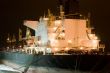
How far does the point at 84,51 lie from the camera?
31594 millimetres

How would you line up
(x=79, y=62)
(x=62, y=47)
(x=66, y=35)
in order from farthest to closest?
(x=66, y=35)
(x=62, y=47)
(x=79, y=62)


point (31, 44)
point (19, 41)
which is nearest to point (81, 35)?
point (31, 44)

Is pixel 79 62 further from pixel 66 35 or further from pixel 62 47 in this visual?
pixel 66 35

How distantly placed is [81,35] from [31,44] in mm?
8368

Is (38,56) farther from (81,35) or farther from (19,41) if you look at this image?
(19,41)

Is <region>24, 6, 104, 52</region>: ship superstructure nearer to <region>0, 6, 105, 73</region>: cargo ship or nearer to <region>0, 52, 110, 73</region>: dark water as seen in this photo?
<region>0, 6, 105, 73</region>: cargo ship

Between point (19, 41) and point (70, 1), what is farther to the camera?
point (19, 41)

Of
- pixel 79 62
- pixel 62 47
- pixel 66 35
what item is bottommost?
pixel 79 62

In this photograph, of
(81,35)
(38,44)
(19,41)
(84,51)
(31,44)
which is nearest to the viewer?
(84,51)

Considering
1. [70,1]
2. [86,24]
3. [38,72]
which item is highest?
[70,1]

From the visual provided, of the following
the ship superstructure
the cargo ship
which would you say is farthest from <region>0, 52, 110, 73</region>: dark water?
the ship superstructure

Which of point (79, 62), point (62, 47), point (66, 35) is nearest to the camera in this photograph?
point (79, 62)

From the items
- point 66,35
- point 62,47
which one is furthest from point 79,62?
point 66,35

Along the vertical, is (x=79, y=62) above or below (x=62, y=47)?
below
